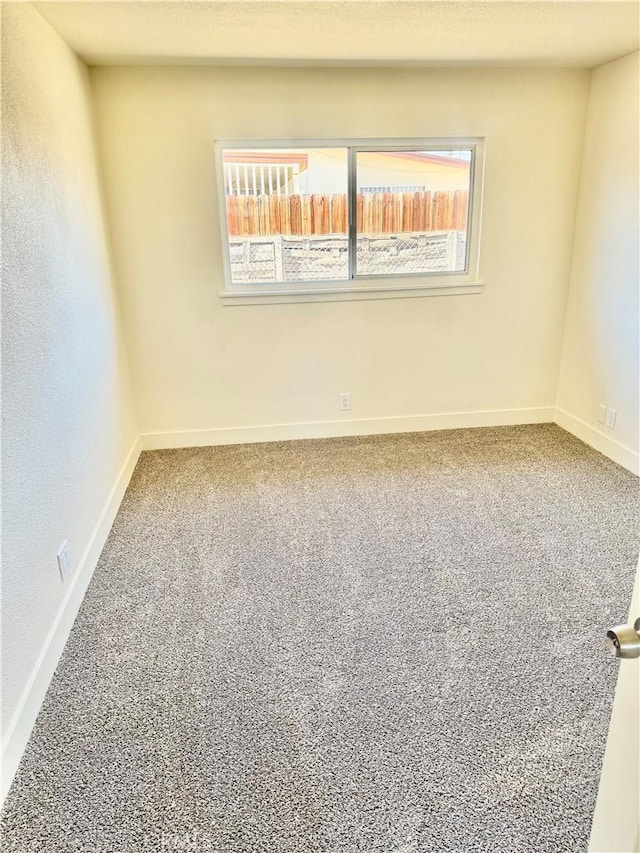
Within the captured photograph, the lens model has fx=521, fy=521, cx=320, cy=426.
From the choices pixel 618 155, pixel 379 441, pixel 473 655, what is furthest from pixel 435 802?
pixel 618 155

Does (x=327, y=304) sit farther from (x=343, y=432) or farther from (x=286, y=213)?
A: (x=343, y=432)

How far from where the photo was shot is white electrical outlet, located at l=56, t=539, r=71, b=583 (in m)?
2.03

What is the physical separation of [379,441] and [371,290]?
107 centimetres

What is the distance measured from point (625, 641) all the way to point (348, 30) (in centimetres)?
281

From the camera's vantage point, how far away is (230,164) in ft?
10.8

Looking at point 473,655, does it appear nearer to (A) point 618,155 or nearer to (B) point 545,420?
(B) point 545,420

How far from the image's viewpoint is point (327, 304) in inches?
141

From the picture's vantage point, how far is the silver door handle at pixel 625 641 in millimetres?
697

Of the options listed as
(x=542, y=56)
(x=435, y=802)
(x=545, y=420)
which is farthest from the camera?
(x=545, y=420)

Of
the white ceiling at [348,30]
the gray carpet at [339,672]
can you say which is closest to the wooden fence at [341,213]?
the white ceiling at [348,30]

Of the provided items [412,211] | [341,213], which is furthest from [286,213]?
[412,211]

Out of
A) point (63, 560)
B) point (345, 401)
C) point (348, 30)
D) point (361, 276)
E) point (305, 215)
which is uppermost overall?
point (348, 30)

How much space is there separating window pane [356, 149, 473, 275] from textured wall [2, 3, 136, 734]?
168 cm

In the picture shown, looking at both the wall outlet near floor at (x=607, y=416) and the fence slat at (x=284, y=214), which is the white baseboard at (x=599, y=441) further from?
the fence slat at (x=284, y=214)
